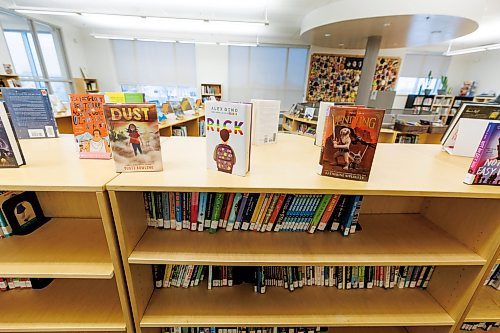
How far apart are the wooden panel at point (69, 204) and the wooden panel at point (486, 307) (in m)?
1.82

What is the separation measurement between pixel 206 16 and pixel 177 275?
19.3ft

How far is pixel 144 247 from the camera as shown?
32.6 inches

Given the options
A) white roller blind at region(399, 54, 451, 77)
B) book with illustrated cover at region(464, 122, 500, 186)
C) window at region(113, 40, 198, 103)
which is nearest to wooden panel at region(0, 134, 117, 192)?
book with illustrated cover at region(464, 122, 500, 186)

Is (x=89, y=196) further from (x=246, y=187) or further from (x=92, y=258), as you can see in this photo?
(x=246, y=187)

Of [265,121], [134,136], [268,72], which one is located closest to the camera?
[134,136]

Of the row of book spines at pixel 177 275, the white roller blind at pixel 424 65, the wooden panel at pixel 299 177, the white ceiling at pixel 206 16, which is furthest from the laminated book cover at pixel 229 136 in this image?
the white roller blind at pixel 424 65

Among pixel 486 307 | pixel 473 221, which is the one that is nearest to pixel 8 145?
pixel 473 221

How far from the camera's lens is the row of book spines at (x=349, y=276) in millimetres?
1070

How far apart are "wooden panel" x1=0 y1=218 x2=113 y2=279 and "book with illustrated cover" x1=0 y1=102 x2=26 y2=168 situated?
0.35 metres

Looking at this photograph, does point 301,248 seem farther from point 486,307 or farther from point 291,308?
point 486,307

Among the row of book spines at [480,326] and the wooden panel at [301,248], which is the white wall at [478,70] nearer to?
the row of book spines at [480,326]

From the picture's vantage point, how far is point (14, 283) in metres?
1.03

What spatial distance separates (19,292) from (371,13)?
488 cm

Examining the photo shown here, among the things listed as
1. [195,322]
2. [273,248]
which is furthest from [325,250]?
[195,322]
